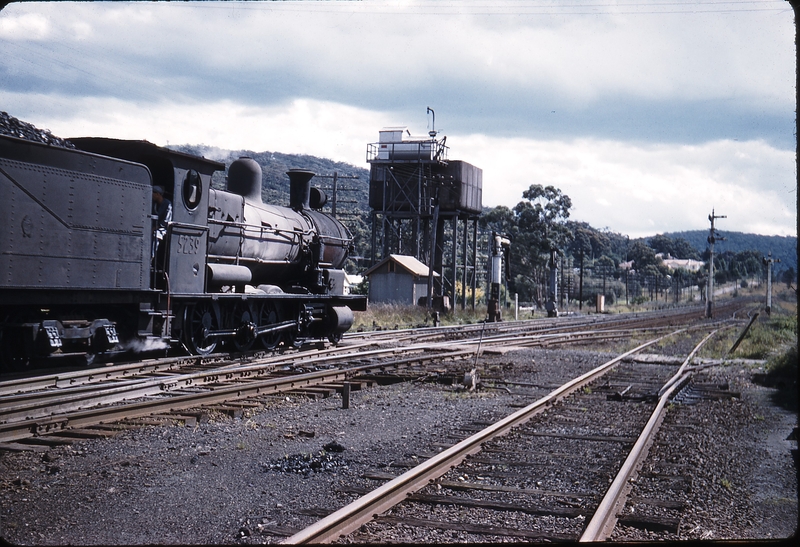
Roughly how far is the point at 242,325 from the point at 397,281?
25.4 metres

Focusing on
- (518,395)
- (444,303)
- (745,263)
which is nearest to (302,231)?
(518,395)

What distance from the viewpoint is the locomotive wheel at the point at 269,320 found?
14.4 meters

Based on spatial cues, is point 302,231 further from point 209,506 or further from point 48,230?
point 209,506

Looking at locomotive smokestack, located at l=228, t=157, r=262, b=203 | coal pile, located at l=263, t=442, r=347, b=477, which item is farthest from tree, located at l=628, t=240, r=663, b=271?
coal pile, located at l=263, t=442, r=347, b=477

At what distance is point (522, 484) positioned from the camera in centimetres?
575

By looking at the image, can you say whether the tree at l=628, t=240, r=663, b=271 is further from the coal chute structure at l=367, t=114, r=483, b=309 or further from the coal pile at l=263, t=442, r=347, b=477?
the coal pile at l=263, t=442, r=347, b=477

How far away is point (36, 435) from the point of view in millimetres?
6734

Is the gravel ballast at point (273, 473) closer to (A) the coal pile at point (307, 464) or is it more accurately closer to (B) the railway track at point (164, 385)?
(A) the coal pile at point (307, 464)

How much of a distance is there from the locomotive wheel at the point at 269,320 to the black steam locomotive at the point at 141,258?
3 centimetres

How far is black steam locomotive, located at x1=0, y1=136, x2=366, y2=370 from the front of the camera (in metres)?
A: 8.42

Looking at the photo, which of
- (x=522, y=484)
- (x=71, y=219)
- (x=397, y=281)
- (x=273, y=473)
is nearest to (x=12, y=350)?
(x=71, y=219)

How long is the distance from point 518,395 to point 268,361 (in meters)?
4.62

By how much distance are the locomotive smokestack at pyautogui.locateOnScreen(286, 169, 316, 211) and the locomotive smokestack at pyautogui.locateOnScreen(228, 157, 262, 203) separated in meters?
1.87

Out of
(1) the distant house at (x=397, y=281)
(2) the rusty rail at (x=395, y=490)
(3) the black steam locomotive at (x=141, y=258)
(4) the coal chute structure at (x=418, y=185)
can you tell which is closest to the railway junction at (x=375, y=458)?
(2) the rusty rail at (x=395, y=490)
